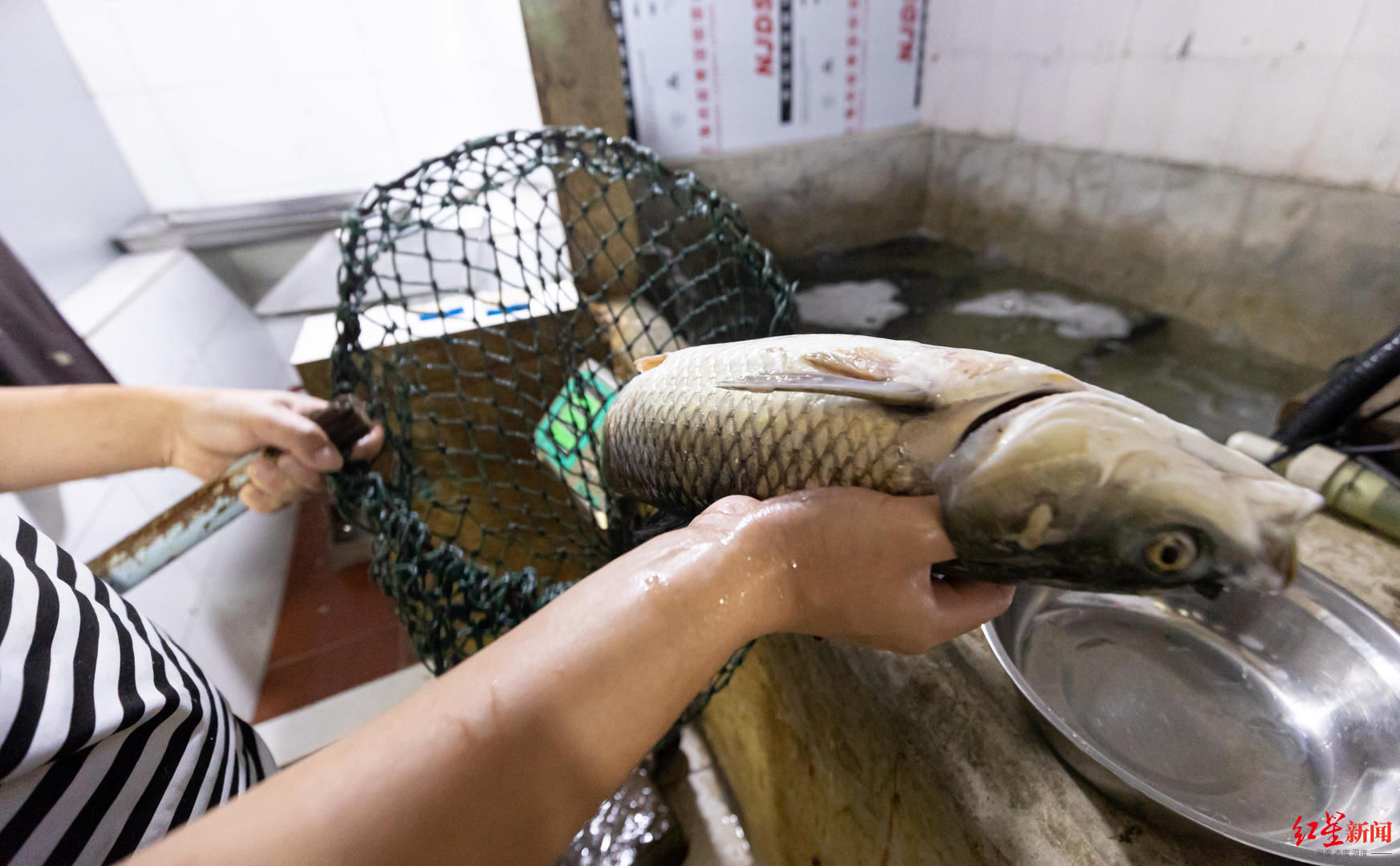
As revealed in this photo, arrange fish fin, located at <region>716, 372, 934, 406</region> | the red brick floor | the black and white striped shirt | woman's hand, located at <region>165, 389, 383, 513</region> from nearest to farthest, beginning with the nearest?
the black and white striped shirt → fish fin, located at <region>716, 372, 934, 406</region> → woman's hand, located at <region>165, 389, 383, 513</region> → the red brick floor

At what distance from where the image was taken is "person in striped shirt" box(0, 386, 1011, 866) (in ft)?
1.61

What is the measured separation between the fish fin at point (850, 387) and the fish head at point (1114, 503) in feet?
0.29

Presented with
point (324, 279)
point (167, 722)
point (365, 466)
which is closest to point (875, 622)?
point (167, 722)

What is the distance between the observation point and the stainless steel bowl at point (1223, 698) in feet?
2.85

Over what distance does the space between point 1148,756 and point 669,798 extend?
1430 mm

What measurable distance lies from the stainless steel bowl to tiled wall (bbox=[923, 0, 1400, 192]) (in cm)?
217

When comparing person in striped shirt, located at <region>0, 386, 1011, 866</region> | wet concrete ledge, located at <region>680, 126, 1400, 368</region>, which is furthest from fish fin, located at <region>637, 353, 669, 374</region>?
wet concrete ledge, located at <region>680, 126, 1400, 368</region>

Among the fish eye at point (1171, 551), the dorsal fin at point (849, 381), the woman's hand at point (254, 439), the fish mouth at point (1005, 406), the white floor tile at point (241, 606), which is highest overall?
the dorsal fin at point (849, 381)

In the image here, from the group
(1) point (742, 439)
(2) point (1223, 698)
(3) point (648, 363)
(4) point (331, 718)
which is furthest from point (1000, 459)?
(4) point (331, 718)

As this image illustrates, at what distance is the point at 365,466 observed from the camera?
1.37 metres

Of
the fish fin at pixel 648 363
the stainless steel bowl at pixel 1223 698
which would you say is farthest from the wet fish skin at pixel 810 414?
the stainless steel bowl at pixel 1223 698

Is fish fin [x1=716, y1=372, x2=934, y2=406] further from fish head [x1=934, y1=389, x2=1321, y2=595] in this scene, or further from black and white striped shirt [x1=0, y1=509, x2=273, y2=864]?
black and white striped shirt [x1=0, y1=509, x2=273, y2=864]

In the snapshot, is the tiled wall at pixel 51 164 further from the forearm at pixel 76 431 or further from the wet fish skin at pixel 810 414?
the wet fish skin at pixel 810 414

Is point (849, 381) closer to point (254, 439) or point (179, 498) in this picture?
point (254, 439)
